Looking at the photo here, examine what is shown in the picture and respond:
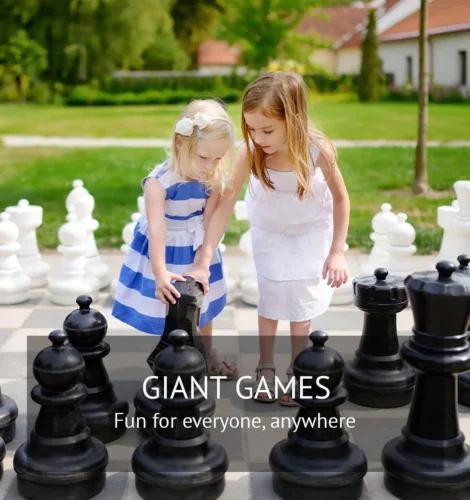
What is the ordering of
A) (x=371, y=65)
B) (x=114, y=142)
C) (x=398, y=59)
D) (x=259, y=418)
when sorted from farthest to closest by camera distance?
(x=371, y=65), (x=398, y=59), (x=114, y=142), (x=259, y=418)

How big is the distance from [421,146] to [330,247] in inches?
180

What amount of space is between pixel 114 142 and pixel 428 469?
11456 millimetres

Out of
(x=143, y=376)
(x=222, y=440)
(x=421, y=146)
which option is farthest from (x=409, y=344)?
(x=421, y=146)

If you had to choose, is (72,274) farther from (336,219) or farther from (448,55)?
(448,55)

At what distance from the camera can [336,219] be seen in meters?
2.59

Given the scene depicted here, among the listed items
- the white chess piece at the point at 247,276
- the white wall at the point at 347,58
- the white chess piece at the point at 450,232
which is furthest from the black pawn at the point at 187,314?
the white wall at the point at 347,58

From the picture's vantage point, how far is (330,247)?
2.64 m

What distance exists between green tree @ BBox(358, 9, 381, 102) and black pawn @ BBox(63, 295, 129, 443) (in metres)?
19.1

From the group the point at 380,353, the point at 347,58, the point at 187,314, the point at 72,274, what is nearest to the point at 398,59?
the point at 347,58

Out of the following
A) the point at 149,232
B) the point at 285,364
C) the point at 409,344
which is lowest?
the point at 285,364

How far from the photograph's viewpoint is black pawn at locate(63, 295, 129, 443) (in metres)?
2.16

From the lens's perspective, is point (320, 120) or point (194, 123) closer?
point (194, 123)

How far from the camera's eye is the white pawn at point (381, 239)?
3662 millimetres

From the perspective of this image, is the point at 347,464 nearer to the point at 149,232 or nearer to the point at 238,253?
the point at 149,232
